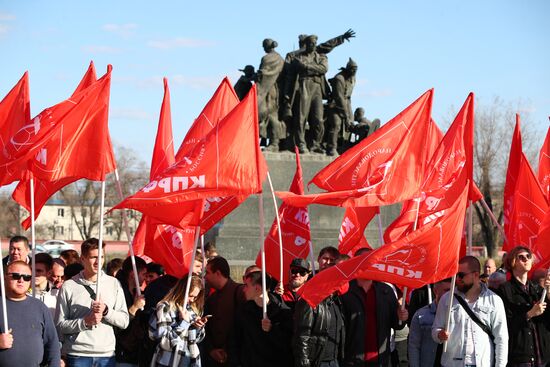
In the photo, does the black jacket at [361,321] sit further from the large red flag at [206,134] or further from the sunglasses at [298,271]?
the large red flag at [206,134]

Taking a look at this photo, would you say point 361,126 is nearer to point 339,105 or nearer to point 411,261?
point 339,105

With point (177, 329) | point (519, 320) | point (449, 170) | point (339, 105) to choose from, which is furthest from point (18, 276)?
point (339, 105)

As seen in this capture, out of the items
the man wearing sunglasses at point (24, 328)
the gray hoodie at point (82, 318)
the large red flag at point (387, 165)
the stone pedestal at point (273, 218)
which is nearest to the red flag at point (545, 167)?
the large red flag at point (387, 165)

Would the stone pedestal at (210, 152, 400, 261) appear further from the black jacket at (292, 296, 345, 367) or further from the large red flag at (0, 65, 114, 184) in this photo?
the black jacket at (292, 296, 345, 367)

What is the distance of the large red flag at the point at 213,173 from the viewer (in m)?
9.85

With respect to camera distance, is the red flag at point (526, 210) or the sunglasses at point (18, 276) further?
the red flag at point (526, 210)

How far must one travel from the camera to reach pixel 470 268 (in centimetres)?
987

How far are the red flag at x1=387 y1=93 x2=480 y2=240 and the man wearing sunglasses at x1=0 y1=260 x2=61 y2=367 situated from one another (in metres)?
3.46

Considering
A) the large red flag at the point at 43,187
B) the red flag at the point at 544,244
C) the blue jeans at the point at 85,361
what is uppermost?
the large red flag at the point at 43,187

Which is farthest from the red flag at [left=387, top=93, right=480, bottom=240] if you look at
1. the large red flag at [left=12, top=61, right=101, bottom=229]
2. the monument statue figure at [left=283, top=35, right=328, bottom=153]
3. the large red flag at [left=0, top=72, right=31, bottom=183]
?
the monument statue figure at [left=283, top=35, right=328, bottom=153]

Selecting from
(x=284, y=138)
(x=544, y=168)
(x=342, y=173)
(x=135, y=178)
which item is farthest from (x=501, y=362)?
(x=135, y=178)

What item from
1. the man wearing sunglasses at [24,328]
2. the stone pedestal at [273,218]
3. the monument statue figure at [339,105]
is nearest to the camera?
the man wearing sunglasses at [24,328]

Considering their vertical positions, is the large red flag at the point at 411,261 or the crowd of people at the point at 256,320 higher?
the large red flag at the point at 411,261

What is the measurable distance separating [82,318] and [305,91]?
61.5 feet
